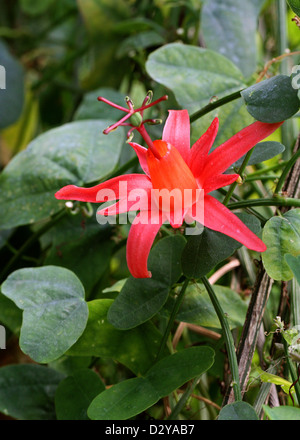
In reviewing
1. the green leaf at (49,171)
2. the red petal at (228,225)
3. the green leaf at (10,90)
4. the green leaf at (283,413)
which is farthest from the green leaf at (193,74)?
the green leaf at (10,90)

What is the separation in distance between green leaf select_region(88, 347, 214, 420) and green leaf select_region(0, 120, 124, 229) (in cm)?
22

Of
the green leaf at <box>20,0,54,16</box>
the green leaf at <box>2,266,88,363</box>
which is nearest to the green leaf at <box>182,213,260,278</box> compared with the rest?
the green leaf at <box>2,266,88,363</box>

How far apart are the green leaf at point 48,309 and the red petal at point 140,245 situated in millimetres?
109

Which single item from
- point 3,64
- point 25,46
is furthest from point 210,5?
point 25,46

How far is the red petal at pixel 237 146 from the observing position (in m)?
0.36

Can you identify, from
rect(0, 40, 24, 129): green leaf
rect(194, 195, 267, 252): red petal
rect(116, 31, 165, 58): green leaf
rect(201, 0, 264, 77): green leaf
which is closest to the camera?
rect(194, 195, 267, 252): red petal

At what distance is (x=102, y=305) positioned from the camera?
0.47m

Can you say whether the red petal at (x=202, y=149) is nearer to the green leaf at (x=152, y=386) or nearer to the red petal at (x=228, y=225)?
the red petal at (x=228, y=225)

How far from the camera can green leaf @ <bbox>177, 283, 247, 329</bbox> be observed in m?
0.47

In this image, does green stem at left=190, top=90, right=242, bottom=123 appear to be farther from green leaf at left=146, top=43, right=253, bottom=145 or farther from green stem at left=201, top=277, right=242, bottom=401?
green stem at left=201, top=277, right=242, bottom=401

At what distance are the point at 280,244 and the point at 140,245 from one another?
0.39 feet

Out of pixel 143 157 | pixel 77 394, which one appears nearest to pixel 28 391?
pixel 77 394

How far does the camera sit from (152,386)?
1.38ft

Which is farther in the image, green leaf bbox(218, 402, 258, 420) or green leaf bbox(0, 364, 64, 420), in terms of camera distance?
green leaf bbox(0, 364, 64, 420)
